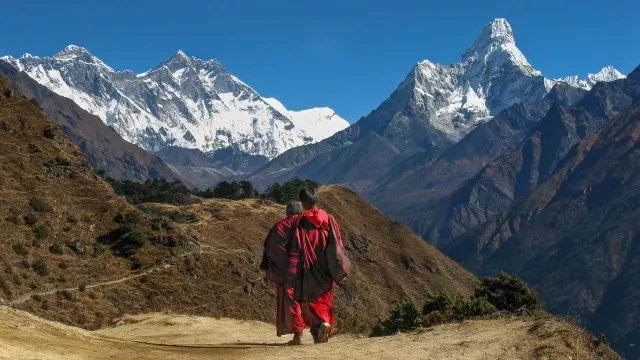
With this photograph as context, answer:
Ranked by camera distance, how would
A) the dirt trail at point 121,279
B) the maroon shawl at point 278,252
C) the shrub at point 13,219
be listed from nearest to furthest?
the maroon shawl at point 278,252 < the dirt trail at point 121,279 < the shrub at point 13,219

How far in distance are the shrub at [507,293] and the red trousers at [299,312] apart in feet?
26.6

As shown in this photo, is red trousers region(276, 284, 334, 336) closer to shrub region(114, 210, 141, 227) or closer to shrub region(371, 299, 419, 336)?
shrub region(371, 299, 419, 336)

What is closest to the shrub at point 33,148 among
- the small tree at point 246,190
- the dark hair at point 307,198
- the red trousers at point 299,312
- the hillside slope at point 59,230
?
the hillside slope at point 59,230

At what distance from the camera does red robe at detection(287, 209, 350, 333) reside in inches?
616

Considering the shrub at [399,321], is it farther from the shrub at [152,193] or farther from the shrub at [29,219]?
the shrub at [152,193]

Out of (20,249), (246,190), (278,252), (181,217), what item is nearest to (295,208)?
(278,252)

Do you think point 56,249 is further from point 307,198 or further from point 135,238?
point 307,198

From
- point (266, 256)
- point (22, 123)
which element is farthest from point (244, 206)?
point (266, 256)

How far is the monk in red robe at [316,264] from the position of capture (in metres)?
15.7

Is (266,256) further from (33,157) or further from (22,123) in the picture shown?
(22,123)

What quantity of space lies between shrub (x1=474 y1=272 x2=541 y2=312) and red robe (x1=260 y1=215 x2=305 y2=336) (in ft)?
28.2

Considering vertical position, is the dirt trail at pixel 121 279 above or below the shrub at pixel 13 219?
below

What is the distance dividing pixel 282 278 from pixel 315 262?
91cm

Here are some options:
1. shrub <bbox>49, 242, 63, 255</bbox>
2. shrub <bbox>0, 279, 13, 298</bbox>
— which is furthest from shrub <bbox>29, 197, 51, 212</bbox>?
shrub <bbox>0, 279, 13, 298</bbox>
